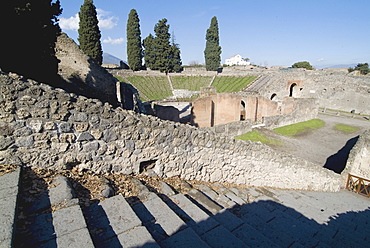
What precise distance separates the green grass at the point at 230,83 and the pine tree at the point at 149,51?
1364cm

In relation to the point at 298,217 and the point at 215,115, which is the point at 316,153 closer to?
the point at 215,115

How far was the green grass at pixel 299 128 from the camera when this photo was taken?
64.5ft

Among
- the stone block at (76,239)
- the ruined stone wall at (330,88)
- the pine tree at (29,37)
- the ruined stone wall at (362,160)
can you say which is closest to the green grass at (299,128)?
the ruined stone wall at (362,160)

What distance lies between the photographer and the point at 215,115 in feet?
63.7

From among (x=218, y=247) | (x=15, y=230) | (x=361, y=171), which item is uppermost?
(x=15, y=230)

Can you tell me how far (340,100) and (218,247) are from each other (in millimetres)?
37085

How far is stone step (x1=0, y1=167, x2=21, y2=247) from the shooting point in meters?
1.99

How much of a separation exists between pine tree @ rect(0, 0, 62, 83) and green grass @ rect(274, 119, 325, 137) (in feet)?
60.0

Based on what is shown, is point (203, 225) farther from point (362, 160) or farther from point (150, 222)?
point (362, 160)

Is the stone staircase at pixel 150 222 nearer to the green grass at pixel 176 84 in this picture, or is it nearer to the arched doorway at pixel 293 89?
the green grass at pixel 176 84

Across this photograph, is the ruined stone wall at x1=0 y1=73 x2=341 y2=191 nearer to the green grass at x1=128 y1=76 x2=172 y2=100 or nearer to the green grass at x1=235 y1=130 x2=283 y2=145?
the green grass at x1=235 y1=130 x2=283 y2=145

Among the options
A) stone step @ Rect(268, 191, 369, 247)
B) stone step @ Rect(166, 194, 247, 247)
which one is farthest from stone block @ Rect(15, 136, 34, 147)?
stone step @ Rect(268, 191, 369, 247)

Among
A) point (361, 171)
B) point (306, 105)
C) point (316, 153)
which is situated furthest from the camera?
point (306, 105)

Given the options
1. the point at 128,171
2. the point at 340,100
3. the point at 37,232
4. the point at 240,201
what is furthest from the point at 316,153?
the point at 340,100
